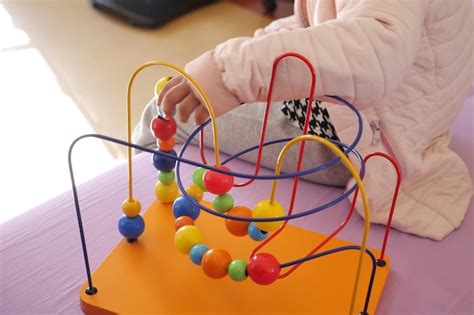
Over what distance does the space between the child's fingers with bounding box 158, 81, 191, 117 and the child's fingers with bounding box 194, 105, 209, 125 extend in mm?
24

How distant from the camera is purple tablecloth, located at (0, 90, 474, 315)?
807mm

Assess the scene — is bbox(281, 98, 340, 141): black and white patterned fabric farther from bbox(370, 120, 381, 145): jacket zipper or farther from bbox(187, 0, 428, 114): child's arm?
bbox(187, 0, 428, 114): child's arm

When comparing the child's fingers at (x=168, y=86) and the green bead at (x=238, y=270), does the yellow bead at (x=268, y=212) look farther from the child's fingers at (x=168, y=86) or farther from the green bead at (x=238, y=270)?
the child's fingers at (x=168, y=86)

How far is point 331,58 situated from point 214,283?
331 mm

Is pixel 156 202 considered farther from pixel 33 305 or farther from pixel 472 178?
pixel 472 178

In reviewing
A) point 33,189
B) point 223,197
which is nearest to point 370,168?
point 223,197

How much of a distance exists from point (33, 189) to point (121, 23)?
99 cm

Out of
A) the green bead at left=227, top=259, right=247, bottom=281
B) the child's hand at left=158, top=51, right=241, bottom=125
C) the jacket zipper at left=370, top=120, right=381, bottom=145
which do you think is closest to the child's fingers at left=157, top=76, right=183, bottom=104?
the child's hand at left=158, top=51, right=241, bottom=125

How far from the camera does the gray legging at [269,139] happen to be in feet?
3.28

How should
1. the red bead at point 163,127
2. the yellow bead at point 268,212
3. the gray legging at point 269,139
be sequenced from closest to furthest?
the yellow bead at point 268,212 → the red bead at point 163,127 → the gray legging at point 269,139

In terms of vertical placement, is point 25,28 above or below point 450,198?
below

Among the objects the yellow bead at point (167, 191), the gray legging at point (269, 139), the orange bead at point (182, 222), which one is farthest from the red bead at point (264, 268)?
the gray legging at point (269, 139)

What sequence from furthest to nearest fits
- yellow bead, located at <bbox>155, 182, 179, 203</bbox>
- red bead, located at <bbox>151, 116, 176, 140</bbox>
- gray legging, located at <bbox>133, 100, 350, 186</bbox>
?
gray legging, located at <bbox>133, 100, 350, 186</bbox>
yellow bead, located at <bbox>155, 182, 179, 203</bbox>
red bead, located at <bbox>151, 116, 176, 140</bbox>

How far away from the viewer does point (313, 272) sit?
2.65 ft
